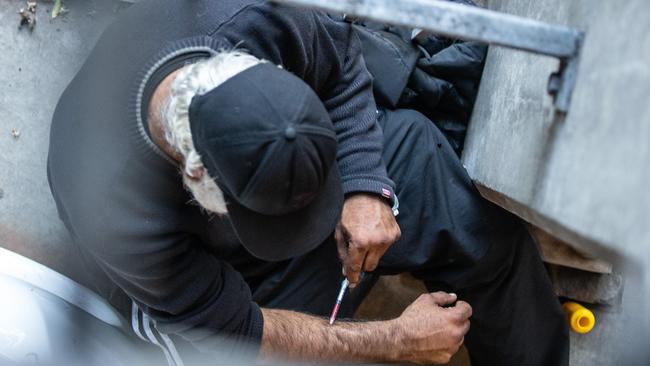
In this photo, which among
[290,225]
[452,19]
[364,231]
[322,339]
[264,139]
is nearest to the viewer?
[452,19]

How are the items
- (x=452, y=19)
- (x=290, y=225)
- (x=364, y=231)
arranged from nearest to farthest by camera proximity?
(x=452, y=19)
(x=290, y=225)
(x=364, y=231)

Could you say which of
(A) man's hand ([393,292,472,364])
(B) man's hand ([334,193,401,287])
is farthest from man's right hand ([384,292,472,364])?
(B) man's hand ([334,193,401,287])

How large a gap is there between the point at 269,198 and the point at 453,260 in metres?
0.60

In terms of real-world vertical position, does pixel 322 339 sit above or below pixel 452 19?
below

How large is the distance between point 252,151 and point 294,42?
13.4 inches

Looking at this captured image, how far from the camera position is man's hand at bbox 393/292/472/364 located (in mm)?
1502

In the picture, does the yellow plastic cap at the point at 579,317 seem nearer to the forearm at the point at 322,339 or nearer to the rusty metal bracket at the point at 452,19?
the forearm at the point at 322,339

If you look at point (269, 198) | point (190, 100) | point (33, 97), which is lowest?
point (33, 97)

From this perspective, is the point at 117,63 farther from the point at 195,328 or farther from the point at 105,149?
the point at 195,328

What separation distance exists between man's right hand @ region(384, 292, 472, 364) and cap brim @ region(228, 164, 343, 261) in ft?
1.41

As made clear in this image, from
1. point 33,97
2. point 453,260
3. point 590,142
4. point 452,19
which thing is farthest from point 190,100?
point 33,97

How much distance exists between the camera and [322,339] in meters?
1.43

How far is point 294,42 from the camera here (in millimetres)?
1236

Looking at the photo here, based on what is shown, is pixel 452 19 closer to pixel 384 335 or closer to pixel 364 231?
pixel 364 231
